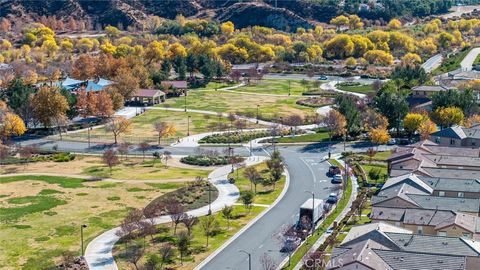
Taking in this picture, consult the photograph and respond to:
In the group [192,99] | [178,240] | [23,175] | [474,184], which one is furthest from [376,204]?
[192,99]

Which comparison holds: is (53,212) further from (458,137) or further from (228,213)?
(458,137)

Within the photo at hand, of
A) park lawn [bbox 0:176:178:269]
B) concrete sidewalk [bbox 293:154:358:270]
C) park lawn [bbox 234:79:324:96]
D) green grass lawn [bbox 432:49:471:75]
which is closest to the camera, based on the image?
concrete sidewalk [bbox 293:154:358:270]

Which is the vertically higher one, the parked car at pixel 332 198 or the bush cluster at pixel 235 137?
the bush cluster at pixel 235 137

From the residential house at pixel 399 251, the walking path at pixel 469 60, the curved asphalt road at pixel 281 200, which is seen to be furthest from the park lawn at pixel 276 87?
the residential house at pixel 399 251

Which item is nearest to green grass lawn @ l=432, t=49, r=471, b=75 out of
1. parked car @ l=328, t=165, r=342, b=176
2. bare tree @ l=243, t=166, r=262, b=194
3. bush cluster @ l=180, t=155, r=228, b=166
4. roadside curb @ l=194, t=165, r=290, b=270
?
parked car @ l=328, t=165, r=342, b=176

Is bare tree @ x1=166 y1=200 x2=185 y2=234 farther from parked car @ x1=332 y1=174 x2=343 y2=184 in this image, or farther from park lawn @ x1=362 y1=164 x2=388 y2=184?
park lawn @ x1=362 y1=164 x2=388 y2=184

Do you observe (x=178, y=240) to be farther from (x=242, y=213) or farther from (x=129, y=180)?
(x=129, y=180)

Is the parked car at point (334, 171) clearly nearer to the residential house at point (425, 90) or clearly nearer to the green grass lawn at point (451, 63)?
the residential house at point (425, 90)
